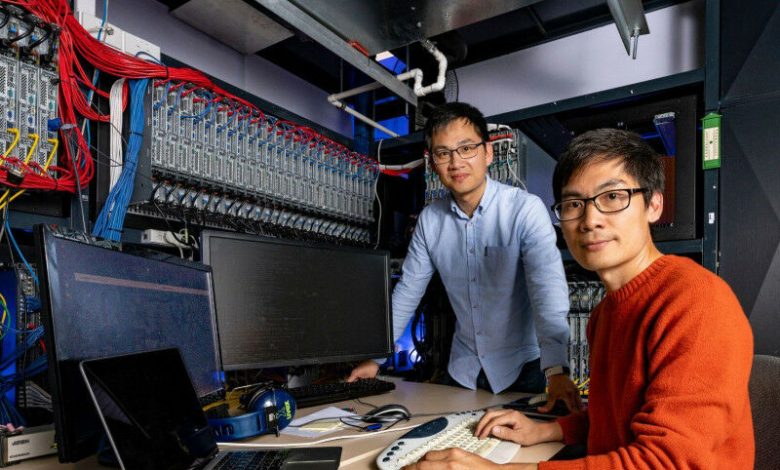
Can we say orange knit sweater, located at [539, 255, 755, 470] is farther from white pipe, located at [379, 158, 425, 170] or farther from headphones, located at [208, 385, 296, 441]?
white pipe, located at [379, 158, 425, 170]

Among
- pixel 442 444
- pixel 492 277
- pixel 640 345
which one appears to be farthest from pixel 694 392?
pixel 492 277

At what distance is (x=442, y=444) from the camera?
0.97 m

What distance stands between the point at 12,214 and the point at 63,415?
826mm

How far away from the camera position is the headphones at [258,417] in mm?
1016

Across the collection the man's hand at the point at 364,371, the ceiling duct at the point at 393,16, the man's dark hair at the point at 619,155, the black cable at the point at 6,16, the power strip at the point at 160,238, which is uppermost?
the ceiling duct at the point at 393,16

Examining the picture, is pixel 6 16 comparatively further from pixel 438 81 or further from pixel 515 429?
pixel 438 81

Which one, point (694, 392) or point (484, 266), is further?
point (484, 266)

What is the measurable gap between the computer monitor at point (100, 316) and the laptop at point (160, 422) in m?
0.05

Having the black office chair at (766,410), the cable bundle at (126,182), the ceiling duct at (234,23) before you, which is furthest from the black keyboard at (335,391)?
the ceiling duct at (234,23)

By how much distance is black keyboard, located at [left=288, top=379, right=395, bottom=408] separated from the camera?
A: 4.39 feet

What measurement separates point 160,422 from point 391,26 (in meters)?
1.55

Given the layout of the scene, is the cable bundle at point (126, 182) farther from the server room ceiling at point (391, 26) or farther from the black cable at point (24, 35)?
the server room ceiling at point (391, 26)

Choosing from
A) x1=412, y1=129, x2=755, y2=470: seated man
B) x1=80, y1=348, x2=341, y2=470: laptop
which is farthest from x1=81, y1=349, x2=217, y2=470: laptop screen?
x1=412, y1=129, x2=755, y2=470: seated man

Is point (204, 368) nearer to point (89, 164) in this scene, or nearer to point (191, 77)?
point (89, 164)
